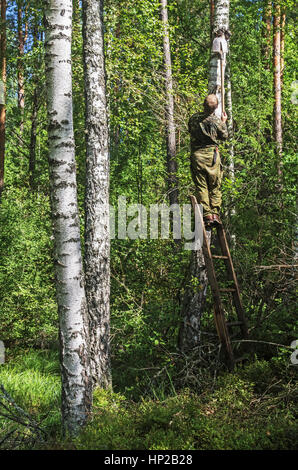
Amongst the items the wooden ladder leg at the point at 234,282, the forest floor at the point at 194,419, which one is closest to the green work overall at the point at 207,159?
the wooden ladder leg at the point at 234,282

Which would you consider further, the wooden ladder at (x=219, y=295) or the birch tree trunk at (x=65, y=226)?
the wooden ladder at (x=219, y=295)

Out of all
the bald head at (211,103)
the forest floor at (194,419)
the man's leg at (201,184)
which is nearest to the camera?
the forest floor at (194,419)

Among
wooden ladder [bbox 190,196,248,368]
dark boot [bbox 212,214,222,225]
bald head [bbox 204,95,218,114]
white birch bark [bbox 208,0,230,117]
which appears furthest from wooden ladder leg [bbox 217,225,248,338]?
white birch bark [bbox 208,0,230,117]

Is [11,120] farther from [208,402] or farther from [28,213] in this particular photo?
[208,402]

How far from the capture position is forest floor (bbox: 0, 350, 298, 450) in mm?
4137

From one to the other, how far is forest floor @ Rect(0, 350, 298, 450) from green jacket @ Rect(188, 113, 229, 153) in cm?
299

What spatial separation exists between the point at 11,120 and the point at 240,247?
40.4ft

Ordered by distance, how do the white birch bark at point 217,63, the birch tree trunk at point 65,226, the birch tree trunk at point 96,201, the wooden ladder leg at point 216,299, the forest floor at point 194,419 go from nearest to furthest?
1. the forest floor at point 194,419
2. the birch tree trunk at point 65,226
3. the wooden ladder leg at point 216,299
4. the white birch bark at point 217,63
5. the birch tree trunk at point 96,201

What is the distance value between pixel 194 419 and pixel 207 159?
11.2ft

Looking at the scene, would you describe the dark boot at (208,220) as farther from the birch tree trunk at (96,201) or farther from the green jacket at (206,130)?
the birch tree trunk at (96,201)

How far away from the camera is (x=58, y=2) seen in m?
4.85

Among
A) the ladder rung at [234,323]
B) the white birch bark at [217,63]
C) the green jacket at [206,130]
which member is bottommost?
the ladder rung at [234,323]

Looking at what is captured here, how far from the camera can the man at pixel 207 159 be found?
6203 millimetres

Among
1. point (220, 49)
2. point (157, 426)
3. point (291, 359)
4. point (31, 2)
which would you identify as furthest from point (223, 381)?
point (31, 2)
